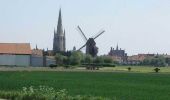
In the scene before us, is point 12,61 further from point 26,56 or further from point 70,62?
point 70,62

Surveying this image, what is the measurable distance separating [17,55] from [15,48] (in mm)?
4555

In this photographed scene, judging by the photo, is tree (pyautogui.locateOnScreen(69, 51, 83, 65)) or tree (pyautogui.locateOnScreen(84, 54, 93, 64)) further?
tree (pyautogui.locateOnScreen(84, 54, 93, 64))

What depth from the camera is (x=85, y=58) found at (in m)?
146

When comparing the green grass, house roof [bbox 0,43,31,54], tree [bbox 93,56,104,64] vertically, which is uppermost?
house roof [bbox 0,43,31,54]

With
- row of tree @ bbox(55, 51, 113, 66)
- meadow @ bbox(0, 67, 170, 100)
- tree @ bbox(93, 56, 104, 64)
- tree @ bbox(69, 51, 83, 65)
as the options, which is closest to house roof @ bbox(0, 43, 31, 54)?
row of tree @ bbox(55, 51, 113, 66)

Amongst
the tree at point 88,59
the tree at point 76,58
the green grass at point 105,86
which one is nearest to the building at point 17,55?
the tree at point 76,58

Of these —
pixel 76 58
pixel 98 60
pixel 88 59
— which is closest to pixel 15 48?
pixel 76 58

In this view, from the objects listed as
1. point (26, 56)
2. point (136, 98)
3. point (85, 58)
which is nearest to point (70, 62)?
point (85, 58)

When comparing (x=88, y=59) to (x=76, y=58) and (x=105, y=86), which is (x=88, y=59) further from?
(x=105, y=86)

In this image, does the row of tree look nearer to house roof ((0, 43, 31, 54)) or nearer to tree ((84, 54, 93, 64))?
tree ((84, 54, 93, 64))

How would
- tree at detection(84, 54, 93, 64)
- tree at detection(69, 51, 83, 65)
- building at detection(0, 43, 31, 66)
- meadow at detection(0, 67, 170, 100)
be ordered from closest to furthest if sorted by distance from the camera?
Result: meadow at detection(0, 67, 170, 100), building at detection(0, 43, 31, 66), tree at detection(69, 51, 83, 65), tree at detection(84, 54, 93, 64)

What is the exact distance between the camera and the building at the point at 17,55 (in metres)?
139

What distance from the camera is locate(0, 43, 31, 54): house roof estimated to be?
142 metres

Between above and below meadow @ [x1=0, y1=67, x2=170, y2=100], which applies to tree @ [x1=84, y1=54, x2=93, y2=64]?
above
